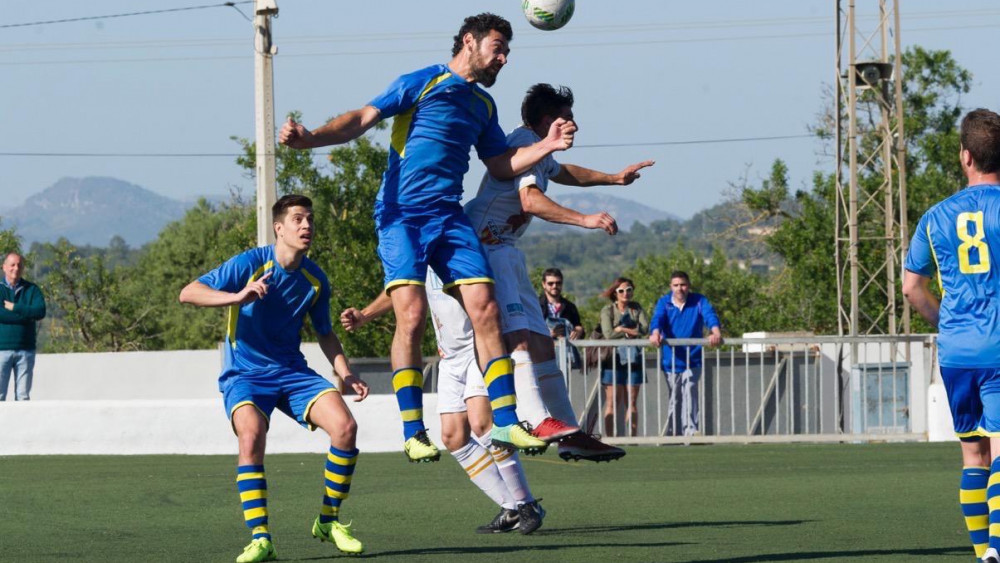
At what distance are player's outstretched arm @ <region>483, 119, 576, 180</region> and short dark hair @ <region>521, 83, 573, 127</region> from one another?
44 cm

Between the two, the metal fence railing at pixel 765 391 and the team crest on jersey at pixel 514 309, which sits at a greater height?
the team crest on jersey at pixel 514 309

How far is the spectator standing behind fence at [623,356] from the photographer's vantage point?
1748 cm

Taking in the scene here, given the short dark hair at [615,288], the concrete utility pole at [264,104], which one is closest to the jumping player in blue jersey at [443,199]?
the short dark hair at [615,288]

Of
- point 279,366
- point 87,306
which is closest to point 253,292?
point 279,366

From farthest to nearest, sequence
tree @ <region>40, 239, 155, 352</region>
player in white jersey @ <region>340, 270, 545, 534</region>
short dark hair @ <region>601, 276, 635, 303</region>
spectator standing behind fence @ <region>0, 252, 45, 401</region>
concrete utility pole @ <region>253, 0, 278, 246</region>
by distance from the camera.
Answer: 1. tree @ <region>40, 239, 155, 352</region>
2. concrete utility pole @ <region>253, 0, 278, 246</region>
3. short dark hair @ <region>601, 276, 635, 303</region>
4. spectator standing behind fence @ <region>0, 252, 45, 401</region>
5. player in white jersey @ <region>340, 270, 545, 534</region>

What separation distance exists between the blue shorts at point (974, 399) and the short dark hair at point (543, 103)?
301 cm

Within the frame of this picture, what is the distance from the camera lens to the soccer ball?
350 inches

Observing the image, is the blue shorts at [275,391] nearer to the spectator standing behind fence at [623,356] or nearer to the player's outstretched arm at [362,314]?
the player's outstretched arm at [362,314]

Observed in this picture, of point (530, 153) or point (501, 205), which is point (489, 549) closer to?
point (501, 205)

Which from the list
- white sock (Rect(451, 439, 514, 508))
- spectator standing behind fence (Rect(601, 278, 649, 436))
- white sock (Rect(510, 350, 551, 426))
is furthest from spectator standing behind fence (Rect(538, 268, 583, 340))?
white sock (Rect(510, 350, 551, 426))

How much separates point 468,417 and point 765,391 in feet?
35.4

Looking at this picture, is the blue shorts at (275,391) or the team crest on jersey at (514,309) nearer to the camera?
the blue shorts at (275,391)

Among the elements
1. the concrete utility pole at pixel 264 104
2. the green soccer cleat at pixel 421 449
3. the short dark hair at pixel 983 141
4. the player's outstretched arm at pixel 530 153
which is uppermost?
the concrete utility pole at pixel 264 104

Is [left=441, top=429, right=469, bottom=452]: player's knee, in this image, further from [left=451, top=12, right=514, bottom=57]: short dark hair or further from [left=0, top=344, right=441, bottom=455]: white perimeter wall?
[left=0, top=344, right=441, bottom=455]: white perimeter wall
